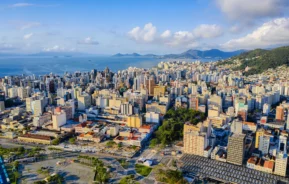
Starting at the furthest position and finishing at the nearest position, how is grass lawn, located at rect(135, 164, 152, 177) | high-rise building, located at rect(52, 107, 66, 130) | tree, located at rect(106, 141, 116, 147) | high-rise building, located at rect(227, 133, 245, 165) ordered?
high-rise building, located at rect(52, 107, 66, 130)
tree, located at rect(106, 141, 116, 147)
high-rise building, located at rect(227, 133, 245, 165)
grass lawn, located at rect(135, 164, 152, 177)

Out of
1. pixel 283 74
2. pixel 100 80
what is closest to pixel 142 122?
pixel 100 80

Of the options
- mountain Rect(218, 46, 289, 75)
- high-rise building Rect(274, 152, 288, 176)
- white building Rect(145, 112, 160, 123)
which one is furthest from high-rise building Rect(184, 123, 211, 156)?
mountain Rect(218, 46, 289, 75)

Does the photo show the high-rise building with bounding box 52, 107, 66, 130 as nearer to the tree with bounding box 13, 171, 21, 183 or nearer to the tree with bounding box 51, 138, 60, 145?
the tree with bounding box 51, 138, 60, 145

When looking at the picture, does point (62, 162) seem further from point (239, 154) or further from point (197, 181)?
point (239, 154)

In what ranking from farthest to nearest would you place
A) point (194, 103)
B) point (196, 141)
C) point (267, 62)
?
point (267, 62)
point (194, 103)
point (196, 141)

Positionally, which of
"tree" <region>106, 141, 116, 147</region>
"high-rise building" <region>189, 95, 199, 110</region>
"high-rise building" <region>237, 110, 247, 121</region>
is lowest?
"tree" <region>106, 141, 116, 147</region>

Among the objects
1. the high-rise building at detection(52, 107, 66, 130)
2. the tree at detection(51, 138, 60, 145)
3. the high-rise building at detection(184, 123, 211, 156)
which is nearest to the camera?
the high-rise building at detection(184, 123, 211, 156)

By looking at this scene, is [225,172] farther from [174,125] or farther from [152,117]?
[152,117]

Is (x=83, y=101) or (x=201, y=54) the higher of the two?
(x=201, y=54)

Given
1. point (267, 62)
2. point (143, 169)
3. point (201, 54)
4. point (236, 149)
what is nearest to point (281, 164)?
point (236, 149)
